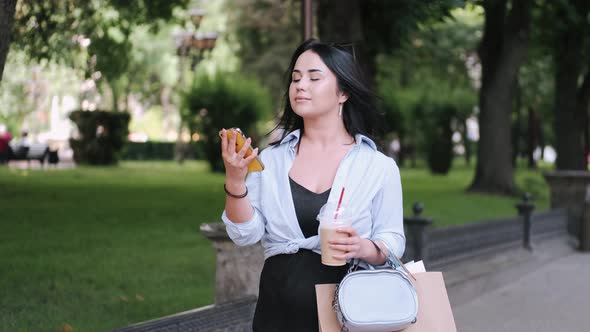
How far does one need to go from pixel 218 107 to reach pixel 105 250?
71.4 feet

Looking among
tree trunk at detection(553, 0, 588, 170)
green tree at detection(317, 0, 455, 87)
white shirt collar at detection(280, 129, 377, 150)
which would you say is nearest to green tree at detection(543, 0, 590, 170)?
tree trunk at detection(553, 0, 588, 170)

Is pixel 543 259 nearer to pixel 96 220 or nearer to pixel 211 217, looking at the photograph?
pixel 211 217

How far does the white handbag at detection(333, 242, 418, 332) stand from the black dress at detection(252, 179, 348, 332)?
20 cm

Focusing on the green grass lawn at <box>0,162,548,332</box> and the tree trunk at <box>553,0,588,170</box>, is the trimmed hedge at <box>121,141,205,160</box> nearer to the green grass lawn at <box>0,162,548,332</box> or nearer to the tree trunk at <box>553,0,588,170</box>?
the tree trunk at <box>553,0,588,170</box>

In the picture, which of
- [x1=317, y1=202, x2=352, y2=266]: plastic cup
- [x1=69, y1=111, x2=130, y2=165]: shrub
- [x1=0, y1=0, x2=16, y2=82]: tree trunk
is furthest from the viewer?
[x1=69, y1=111, x2=130, y2=165]: shrub

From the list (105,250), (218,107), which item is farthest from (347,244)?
(218,107)

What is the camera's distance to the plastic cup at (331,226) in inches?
112

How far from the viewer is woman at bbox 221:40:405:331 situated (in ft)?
10.5

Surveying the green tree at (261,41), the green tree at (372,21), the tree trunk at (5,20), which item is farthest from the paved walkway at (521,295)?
the green tree at (261,41)

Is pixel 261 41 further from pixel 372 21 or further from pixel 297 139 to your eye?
pixel 297 139

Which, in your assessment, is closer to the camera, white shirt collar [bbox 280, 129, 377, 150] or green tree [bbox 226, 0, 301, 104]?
white shirt collar [bbox 280, 129, 377, 150]

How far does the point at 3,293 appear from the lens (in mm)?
7977

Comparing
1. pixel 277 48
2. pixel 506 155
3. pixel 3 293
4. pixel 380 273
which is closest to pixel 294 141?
pixel 380 273

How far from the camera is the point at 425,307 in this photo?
10.2ft
